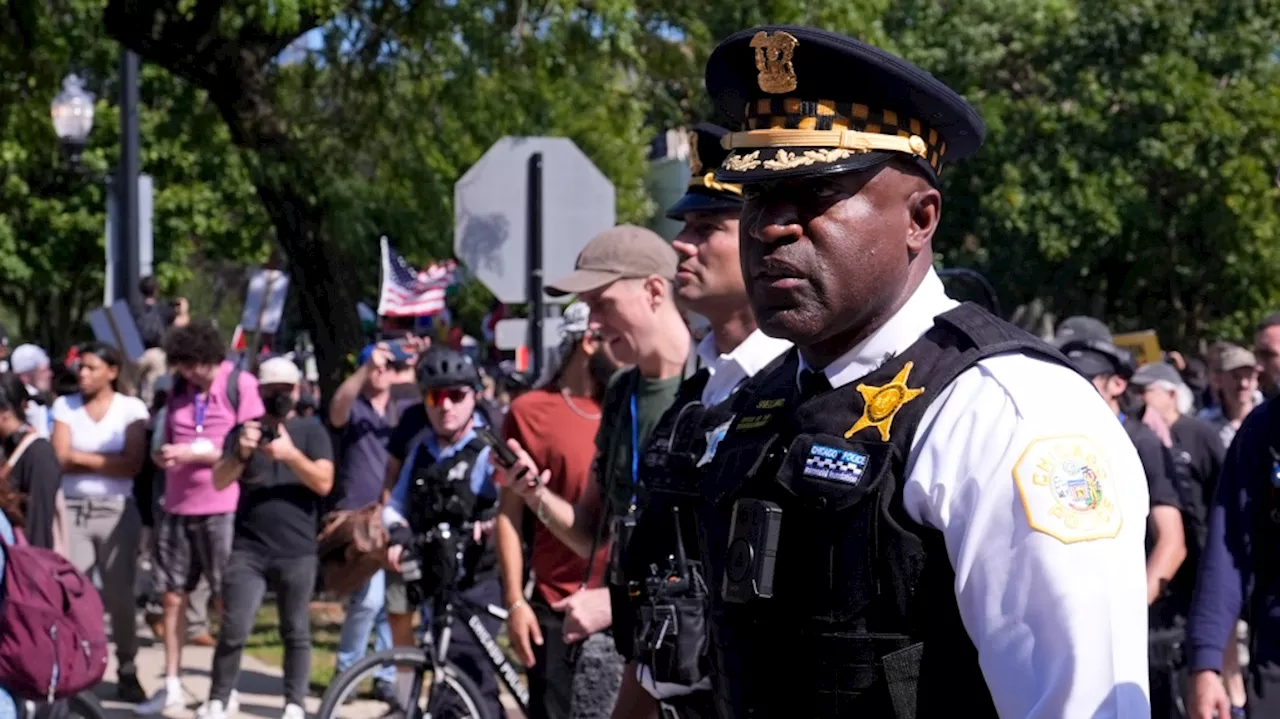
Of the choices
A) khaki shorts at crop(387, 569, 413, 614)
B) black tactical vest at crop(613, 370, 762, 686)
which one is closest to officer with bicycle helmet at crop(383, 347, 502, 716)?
khaki shorts at crop(387, 569, 413, 614)

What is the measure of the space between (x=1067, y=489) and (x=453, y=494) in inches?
230

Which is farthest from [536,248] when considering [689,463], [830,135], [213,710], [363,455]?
[830,135]

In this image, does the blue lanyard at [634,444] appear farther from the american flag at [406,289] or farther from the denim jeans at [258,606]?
the american flag at [406,289]

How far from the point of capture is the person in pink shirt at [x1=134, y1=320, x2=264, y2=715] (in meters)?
10.5

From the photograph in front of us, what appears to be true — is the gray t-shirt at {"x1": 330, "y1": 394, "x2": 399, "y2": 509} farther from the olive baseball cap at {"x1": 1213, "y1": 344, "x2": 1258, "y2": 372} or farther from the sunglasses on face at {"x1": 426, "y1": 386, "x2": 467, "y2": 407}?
the olive baseball cap at {"x1": 1213, "y1": 344, "x2": 1258, "y2": 372}

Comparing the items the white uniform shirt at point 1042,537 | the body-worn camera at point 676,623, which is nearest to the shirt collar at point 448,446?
the body-worn camera at point 676,623

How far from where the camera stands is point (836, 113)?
2648 mm

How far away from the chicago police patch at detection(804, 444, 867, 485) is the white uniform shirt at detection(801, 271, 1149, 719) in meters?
0.07

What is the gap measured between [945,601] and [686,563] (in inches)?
75.1

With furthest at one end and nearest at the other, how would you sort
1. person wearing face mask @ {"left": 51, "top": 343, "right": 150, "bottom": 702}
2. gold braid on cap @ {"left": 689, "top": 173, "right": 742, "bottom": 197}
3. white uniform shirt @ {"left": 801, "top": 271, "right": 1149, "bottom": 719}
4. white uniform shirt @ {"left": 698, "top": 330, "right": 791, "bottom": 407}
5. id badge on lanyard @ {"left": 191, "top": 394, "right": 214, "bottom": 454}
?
→ person wearing face mask @ {"left": 51, "top": 343, "right": 150, "bottom": 702} → id badge on lanyard @ {"left": 191, "top": 394, "right": 214, "bottom": 454} → gold braid on cap @ {"left": 689, "top": 173, "right": 742, "bottom": 197} → white uniform shirt @ {"left": 698, "top": 330, "right": 791, "bottom": 407} → white uniform shirt @ {"left": 801, "top": 271, "right": 1149, "bottom": 719}

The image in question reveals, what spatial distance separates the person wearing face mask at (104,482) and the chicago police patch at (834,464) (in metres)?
8.88

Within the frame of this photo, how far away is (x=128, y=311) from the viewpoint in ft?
50.1

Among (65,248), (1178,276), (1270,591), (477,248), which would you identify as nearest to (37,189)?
(65,248)

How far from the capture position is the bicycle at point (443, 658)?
776 cm
